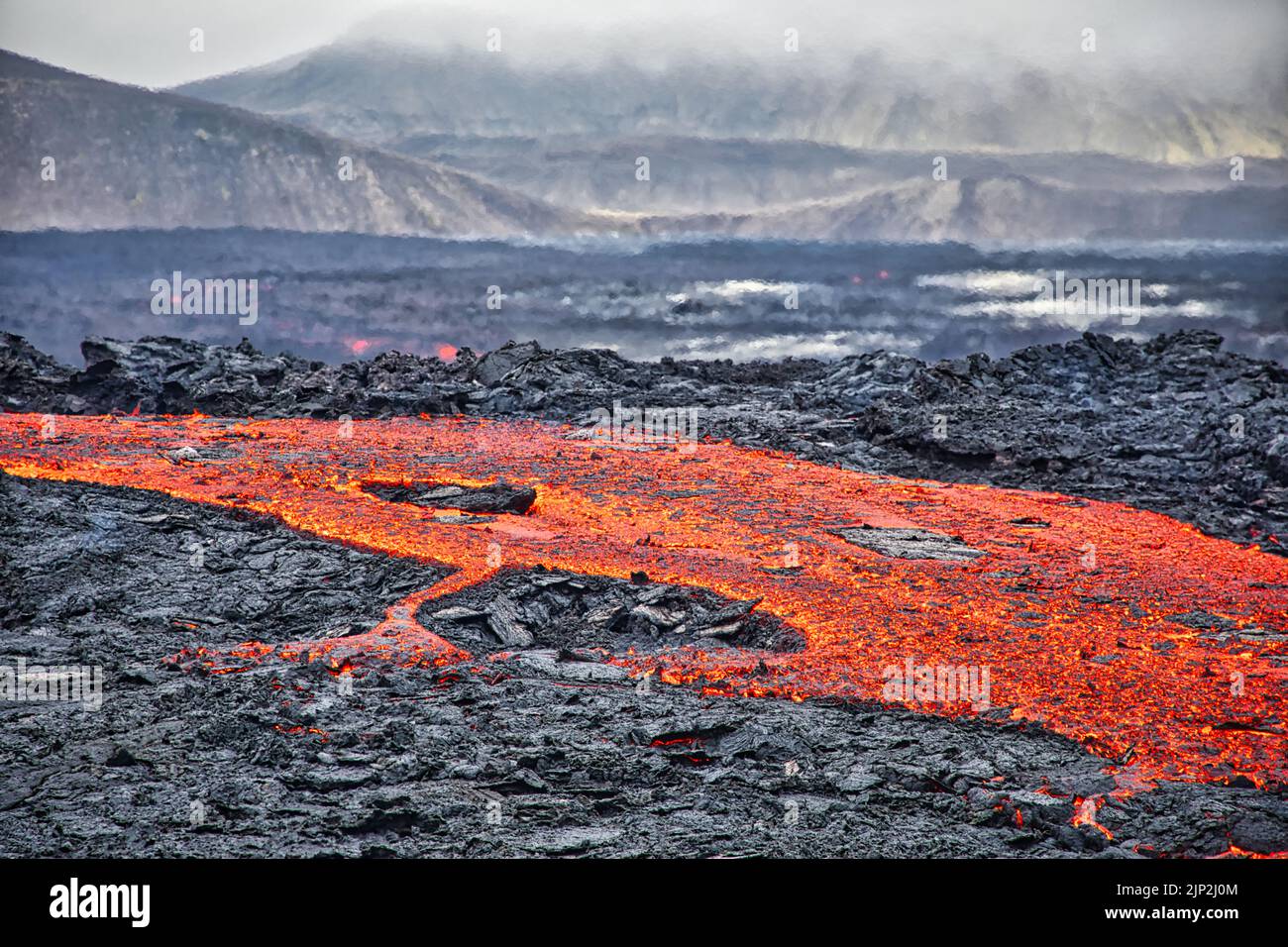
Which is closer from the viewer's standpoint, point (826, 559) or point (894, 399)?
point (826, 559)

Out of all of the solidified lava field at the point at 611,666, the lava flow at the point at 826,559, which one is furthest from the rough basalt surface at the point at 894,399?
the solidified lava field at the point at 611,666

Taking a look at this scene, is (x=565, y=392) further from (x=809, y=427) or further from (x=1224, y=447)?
(x=1224, y=447)

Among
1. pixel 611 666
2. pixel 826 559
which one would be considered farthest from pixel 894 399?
pixel 611 666

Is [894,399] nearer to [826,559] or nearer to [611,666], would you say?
[826,559]

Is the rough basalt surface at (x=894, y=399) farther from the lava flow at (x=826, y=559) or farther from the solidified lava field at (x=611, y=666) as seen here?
the solidified lava field at (x=611, y=666)

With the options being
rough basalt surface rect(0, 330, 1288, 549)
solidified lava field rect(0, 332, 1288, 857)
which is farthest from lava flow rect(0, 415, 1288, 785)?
rough basalt surface rect(0, 330, 1288, 549)

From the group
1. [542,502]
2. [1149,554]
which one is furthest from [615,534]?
[1149,554]
